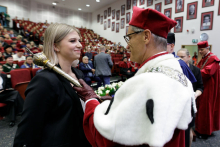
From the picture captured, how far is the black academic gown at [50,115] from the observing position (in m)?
0.89

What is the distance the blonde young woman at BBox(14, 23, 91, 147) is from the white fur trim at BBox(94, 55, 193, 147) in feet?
1.47

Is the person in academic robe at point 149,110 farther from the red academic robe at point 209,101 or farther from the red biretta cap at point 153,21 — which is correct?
the red academic robe at point 209,101

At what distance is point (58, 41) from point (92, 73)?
414cm

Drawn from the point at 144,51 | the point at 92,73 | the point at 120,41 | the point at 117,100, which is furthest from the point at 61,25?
the point at 120,41

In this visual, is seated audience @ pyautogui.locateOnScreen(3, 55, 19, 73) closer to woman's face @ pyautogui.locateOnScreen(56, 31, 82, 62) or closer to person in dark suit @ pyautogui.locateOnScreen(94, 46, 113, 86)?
person in dark suit @ pyautogui.locateOnScreen(94, 46, 113, 86)

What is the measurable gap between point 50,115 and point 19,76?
3616 millimetres

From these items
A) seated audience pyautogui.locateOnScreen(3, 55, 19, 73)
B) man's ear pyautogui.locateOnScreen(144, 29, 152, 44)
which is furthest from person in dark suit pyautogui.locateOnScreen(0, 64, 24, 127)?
man's ear pyautogui.locateOnScreen(144, 29, 152, 44)

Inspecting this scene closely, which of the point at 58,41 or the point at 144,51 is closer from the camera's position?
the point at 144,51

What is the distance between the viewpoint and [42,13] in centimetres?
1695

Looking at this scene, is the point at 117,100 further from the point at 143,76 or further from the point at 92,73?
the point at 92,73

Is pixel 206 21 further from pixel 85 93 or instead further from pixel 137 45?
pixel 85 93

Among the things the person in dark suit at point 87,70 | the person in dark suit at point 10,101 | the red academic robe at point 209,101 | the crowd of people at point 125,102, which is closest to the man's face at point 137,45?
the crowd of people at point 125,102

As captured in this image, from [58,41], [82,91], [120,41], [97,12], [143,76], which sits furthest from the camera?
[97,12]

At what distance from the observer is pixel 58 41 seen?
3.72 feet
